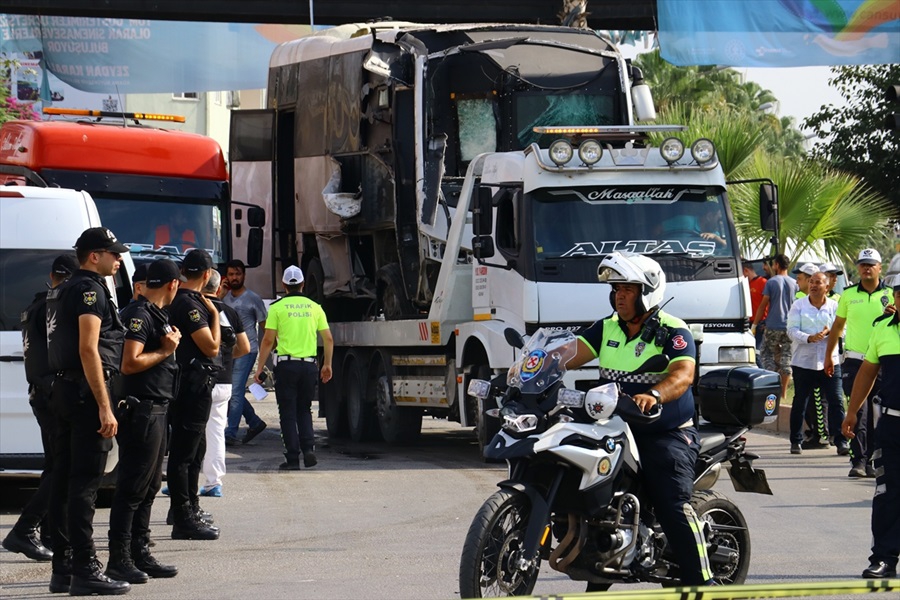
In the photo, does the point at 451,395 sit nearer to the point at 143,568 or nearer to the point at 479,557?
the point at 143,568

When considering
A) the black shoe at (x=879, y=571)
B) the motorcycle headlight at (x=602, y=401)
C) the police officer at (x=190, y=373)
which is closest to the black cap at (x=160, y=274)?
the police officer at (x=190, y=373)

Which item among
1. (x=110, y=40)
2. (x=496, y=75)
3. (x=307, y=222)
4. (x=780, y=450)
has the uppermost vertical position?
(x=110, y=40)

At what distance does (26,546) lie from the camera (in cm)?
888

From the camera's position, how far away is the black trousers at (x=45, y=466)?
8062 mm

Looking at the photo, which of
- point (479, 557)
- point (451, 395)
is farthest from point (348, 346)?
point (479, 557)

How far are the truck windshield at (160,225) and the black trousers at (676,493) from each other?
1091 centimetres

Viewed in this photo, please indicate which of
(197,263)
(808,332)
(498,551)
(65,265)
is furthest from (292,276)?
(498,551)

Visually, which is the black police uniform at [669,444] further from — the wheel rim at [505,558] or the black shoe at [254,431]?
the black shoe at [254,431]

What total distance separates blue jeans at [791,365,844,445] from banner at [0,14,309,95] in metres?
11.7

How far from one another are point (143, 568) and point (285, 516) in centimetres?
257

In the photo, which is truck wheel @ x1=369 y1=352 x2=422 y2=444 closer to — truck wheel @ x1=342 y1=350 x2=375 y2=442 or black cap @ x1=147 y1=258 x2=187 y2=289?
truck wheel @ x1=342 y1=350 x2=375 y2=442

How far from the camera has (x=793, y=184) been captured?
935 inches

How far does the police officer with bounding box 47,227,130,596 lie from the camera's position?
7711 mm

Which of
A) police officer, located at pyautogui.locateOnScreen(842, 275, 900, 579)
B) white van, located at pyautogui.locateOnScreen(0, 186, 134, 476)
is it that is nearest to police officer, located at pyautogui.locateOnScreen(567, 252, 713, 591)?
police officer, located at pyautogui.locateOnScreen(842, 275, 900, 579)
